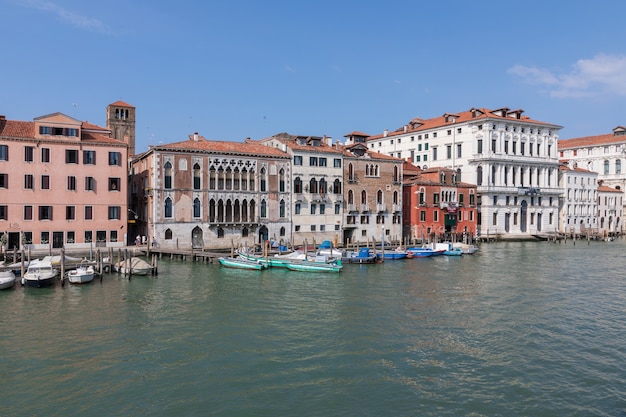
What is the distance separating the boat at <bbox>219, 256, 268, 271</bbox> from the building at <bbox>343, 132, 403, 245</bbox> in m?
14.8

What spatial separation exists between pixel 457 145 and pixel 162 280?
148 ft

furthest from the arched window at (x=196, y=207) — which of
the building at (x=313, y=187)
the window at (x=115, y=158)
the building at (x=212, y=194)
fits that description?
the building at (x=313, y=187)

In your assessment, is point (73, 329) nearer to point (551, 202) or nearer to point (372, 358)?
point (372, 358)

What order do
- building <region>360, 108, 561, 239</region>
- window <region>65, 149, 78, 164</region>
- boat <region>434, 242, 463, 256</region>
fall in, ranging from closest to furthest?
window <region>65, 149, 78, 164</region> < boat <region>434, 242, 463, 256</region> < building <region>360, 108, 561, 239</region>

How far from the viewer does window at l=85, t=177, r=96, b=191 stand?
37328 millimetres

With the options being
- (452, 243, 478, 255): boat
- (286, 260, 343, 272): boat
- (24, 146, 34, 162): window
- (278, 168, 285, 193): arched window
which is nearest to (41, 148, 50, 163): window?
(24, 146, 34, 162): window

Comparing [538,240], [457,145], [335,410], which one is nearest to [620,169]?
[538,240]

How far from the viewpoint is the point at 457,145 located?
6322 cm

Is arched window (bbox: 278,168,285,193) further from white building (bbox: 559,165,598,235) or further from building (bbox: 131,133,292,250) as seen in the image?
white building (bbox: 559,165,598,235)

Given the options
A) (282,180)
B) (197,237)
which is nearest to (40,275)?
(197,237)

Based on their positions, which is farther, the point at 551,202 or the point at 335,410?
the point at 551,202

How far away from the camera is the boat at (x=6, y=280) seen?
79.5ft

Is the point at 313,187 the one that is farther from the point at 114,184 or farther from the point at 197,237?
the point at 114,184

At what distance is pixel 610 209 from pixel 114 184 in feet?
226
